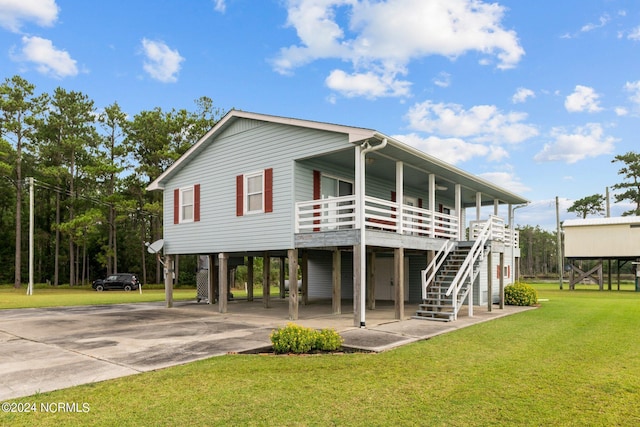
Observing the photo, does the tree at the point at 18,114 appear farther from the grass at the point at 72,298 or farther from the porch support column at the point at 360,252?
the porch support column at the point at 360,252

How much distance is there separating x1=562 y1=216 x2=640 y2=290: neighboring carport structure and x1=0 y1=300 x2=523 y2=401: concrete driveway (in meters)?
19.6

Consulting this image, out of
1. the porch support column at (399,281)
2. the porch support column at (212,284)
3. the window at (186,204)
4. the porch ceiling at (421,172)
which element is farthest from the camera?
the porch support column at (212,284)

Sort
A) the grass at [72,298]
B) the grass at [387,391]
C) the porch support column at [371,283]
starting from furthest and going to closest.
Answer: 1. the grass at [72,298]
2. the porch support column at [371,283]
3. the grass at [387,391]

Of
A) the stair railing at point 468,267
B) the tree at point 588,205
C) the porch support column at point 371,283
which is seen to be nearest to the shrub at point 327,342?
the stair railing at point 468,267

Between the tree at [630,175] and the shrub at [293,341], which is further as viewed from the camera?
the tree at [630,175]

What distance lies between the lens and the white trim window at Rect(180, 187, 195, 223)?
1809 cm

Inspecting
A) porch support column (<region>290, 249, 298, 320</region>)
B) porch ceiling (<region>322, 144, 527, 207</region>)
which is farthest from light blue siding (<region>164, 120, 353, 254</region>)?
porch ceiling (<region>322, 144, 527, 207</region>)

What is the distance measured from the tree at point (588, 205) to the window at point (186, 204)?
5662cm

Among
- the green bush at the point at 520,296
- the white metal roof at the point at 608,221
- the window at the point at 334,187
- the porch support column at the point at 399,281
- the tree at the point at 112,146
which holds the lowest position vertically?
the green bush at the point at 520,296

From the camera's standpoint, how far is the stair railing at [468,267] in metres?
13.6

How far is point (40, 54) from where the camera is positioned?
2308 cm

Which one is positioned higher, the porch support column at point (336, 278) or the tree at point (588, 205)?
the tree at point (588, 205)

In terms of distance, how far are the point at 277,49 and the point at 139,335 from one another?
46.9 feet

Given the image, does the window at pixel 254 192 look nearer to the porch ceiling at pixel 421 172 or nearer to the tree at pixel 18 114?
the porch ceiling at pixel 421 172
